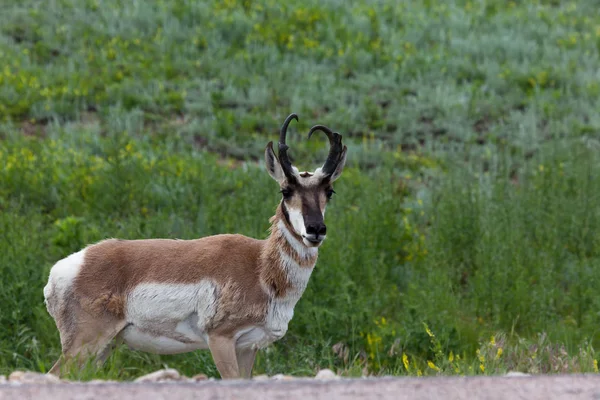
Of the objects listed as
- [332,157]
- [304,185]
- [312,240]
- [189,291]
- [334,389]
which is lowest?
[189,291]

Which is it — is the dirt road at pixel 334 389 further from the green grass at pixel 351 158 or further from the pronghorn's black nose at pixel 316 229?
the pronghorn's black nose at pixel 316 229

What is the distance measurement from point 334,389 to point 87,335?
250 cm

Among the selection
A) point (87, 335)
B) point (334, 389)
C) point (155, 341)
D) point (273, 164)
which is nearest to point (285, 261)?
point (273, 164)

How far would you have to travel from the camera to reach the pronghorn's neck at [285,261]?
6.94m

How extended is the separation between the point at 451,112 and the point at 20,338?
10518 millimetres

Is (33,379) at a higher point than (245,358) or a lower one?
higher

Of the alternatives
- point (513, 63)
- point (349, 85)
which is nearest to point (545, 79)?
point (513, 63)

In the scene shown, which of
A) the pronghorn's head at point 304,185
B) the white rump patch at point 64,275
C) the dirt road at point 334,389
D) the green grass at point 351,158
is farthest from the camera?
the green grass at point 351,158

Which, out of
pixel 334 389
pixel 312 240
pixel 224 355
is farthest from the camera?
pixel 224 355

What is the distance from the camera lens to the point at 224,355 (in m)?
6.64

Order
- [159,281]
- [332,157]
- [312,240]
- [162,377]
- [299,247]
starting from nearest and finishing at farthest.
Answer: [162,377] < [312,240] < [159,281] < [332,157] < [299,247]

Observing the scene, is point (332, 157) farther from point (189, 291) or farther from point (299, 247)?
point (189, 291)

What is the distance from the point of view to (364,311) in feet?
33.0

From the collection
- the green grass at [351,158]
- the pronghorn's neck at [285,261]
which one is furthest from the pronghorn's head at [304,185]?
the green grass at [351,158]
